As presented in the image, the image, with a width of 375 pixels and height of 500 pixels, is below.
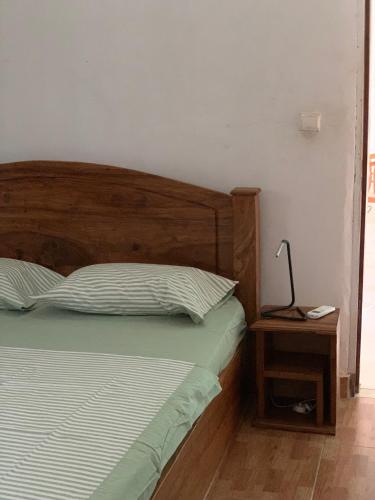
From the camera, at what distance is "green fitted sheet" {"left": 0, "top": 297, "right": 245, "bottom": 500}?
4.98 feet

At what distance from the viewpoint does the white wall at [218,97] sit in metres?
2.82

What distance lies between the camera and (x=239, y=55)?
9.48 feet

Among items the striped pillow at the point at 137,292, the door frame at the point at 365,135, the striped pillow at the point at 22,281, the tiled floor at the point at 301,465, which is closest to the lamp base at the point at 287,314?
the striped pillow at the point at 137,292

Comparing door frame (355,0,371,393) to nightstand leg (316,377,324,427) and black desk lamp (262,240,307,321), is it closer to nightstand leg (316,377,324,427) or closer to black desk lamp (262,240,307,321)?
black desk lamp (262,240,307,321)

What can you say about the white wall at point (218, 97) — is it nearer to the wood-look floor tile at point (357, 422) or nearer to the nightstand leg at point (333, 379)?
the wood-look floor tile at point (357, 422)

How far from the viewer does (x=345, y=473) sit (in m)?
2.33

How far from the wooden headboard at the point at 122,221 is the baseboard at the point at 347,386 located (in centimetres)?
51

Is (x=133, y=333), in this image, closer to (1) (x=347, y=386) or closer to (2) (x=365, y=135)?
(1) (x=347, y=386)

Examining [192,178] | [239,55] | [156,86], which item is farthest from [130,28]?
[192,178]

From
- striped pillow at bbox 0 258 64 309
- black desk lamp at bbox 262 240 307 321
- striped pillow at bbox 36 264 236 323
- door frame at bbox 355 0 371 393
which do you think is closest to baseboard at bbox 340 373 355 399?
door frame at bbox 355 0 371 393

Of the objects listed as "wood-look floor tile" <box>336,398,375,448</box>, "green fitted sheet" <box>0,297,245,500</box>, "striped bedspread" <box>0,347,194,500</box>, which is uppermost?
"striped bedspread" <box>0,347,194,500</box>

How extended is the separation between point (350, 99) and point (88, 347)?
1480 millimetres

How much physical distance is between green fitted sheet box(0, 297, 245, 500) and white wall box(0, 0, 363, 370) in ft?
1.75

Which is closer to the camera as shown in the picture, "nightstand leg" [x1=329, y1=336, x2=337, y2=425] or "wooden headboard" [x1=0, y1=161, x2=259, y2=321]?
"nightstand leg" [x1=329, y1=336, x2=337, y2=425]
